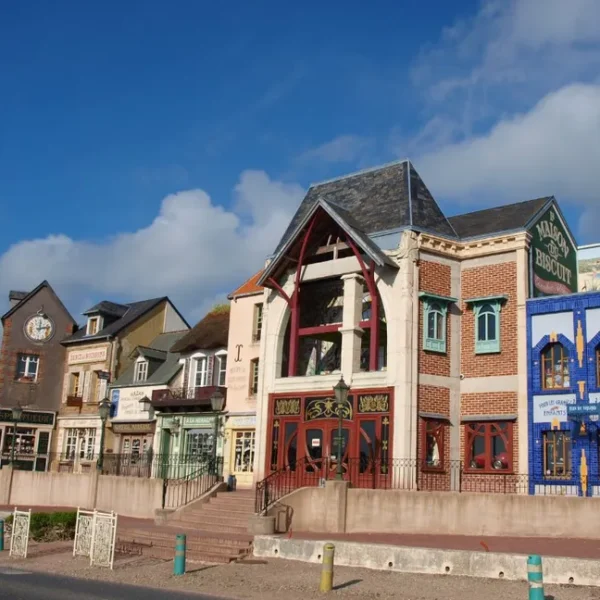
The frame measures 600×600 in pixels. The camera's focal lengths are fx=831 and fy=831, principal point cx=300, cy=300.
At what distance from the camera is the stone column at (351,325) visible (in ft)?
87.9

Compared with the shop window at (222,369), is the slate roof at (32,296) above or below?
above

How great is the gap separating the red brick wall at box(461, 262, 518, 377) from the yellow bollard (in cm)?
1240

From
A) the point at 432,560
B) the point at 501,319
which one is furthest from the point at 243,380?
the point at 432,560

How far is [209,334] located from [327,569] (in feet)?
73.7

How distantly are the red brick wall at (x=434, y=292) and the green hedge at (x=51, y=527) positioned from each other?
11.2 metres

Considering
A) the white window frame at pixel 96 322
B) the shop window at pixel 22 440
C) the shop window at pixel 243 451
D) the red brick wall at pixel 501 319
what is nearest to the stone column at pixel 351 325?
the red brick wall at pixel 501 319

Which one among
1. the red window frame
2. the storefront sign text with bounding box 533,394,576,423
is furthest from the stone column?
the storefront sign text with bounding box 533,394,576,423

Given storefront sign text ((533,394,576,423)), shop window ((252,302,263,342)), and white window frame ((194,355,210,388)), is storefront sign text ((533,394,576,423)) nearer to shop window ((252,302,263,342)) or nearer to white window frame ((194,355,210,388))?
shop window ((252,302,263,342))

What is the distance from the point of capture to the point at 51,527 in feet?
72.9

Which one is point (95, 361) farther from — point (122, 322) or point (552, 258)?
point (552, 258)

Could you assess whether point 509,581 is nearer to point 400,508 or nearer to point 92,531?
point 400,508

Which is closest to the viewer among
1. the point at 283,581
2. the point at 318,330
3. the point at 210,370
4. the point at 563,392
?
the point at 283,581

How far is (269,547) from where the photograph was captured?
18516 millimetres

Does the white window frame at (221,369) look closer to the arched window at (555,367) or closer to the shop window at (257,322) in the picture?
the shop window at (257,322)
